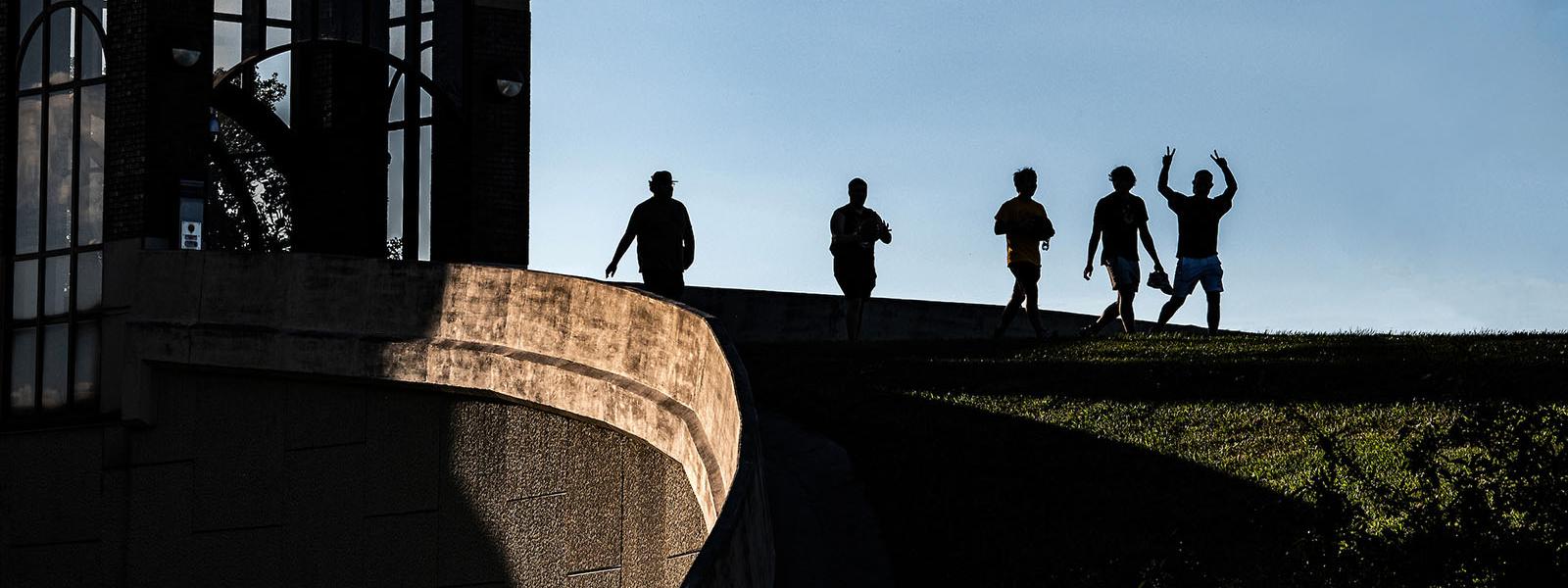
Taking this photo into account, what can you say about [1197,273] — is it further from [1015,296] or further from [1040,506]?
[1040,506]

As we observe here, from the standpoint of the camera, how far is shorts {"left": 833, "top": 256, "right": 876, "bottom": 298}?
1795 centimetres

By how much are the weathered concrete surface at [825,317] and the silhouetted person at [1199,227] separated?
7.91 m

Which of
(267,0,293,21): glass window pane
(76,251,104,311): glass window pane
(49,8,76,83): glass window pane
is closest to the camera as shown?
(76,251,104,311): glass window pane

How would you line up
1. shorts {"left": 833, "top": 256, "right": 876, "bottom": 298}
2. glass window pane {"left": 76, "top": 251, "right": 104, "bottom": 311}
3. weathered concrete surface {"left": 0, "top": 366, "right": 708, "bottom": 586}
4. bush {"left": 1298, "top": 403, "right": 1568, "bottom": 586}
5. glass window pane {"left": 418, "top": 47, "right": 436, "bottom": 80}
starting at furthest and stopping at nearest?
glass window pane {"left": 418, "top": 47, "right": 436, "bottom": 80} < glass window pane {"left": 76, "top": 251, "right": 104, "bottom": 311} < shorts {"left": 833, "top": 256, "right": 876, "bottom": 298} < weathered concrete surface {"left": 0, "top": 366, "right": 708, "bottom": 586} < bush {"left": 1298, "top": 403, "right": 1568, "bottom": 586}

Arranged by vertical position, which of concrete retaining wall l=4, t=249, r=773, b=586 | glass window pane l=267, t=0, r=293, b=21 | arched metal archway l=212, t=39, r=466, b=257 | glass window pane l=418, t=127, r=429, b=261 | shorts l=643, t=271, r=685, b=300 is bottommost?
concrete retaining wall l=4, t=249, r=773, b=586

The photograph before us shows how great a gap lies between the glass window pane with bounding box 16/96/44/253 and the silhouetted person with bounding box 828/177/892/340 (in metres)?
9.21

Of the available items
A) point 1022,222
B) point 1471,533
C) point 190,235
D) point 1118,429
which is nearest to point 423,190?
point 190,235

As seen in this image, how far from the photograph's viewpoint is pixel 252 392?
57.3ft

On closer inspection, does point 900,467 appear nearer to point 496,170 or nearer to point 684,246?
point 684,246

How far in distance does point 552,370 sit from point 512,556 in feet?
4.63

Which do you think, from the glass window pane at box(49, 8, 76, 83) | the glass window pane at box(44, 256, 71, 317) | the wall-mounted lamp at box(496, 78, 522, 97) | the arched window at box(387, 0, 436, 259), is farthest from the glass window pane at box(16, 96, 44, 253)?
the wall-mounted lamp at box(496, 78, 522, 97)

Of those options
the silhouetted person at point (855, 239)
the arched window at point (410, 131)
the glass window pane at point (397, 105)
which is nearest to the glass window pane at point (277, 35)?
the arched window at point (410, 131)

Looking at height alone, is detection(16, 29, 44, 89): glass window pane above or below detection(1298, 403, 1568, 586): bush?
above

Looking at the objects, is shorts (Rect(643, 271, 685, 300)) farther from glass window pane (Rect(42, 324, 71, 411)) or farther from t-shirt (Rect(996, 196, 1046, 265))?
glass window pane (Rect(42, 324, 71, 411))
